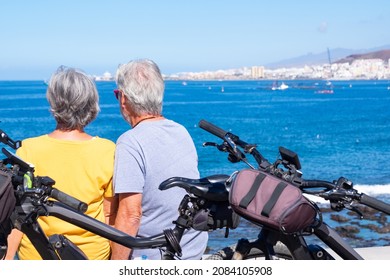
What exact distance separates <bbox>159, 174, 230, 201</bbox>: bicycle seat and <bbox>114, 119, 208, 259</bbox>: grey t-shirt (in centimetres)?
66

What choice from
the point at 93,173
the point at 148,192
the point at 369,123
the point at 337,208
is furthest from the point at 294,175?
the point at 369,123

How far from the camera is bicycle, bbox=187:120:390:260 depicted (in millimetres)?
2588

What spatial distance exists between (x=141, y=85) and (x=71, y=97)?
369 mm

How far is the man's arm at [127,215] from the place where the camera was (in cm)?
321

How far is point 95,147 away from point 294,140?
5137cm

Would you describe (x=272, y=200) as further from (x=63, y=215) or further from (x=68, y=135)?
(x=68, y=135)

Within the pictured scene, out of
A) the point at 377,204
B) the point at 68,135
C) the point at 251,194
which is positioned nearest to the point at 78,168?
the point at 68,135

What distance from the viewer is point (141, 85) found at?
3.33 m

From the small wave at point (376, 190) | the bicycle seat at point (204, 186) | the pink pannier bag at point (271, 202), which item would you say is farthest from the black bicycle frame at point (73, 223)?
the small wave at point (376, 190)

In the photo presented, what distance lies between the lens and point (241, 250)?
2924mm

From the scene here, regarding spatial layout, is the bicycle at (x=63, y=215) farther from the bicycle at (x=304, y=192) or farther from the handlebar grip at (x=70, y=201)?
the bicycle at (x=304, y=192)

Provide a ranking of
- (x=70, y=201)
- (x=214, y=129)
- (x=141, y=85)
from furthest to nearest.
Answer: (x=141, y=85) → (x=214, y=129) → (x=70, y=201)

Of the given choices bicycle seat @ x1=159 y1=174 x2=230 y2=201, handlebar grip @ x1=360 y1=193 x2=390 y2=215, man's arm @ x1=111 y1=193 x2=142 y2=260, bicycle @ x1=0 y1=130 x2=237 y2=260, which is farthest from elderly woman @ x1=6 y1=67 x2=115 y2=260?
Result: handlebar grip @ x1=360 y1=193 x2=390 y2=215
